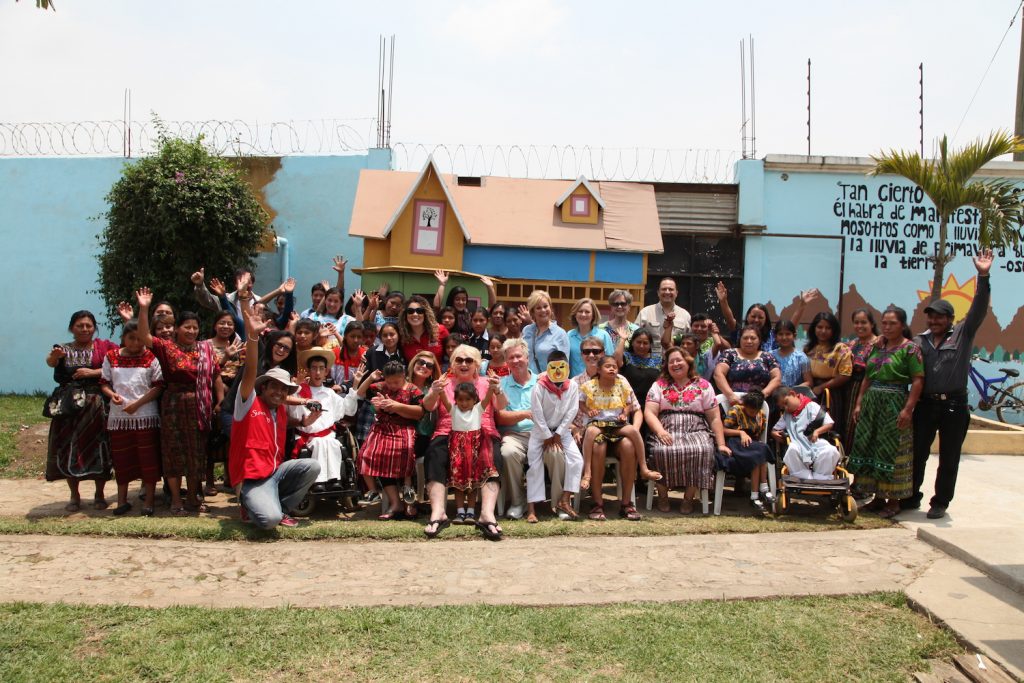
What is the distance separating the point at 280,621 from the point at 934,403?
18.4ft

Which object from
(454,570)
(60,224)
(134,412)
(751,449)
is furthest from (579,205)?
(60,224)

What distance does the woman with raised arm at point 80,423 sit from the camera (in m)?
6.99

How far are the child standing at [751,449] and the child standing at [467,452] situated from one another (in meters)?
2.11

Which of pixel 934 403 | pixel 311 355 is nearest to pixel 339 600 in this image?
pixel 311 355

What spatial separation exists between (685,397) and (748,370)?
2.49 ft

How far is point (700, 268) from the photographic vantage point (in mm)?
13445

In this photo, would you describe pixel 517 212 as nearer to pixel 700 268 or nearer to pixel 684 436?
pixel 700 268

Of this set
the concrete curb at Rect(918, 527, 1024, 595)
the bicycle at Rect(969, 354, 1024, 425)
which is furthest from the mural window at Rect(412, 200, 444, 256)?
the bicycle at Rect(969, 354, 1024, 425)

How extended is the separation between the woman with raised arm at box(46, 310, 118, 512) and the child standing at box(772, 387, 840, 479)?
598cm

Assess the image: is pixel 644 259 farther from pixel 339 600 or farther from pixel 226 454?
pixel 339 600

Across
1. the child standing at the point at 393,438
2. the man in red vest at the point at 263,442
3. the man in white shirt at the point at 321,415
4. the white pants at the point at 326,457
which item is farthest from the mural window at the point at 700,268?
the man in red vest at the point at 263,442

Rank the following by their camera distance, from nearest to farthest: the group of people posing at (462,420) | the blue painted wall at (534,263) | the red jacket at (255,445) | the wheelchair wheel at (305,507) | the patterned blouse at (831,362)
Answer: the red jacket at (255,445) < the group of people posing at (462,420) < the wheelchair wheel at (305,507) < the patterned blouse at (831,362) < the blue painted wall at (534,263)

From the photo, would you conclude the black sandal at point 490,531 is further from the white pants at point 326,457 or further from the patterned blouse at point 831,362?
the patterned blouse at point 831,362

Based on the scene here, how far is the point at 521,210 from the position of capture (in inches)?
489
